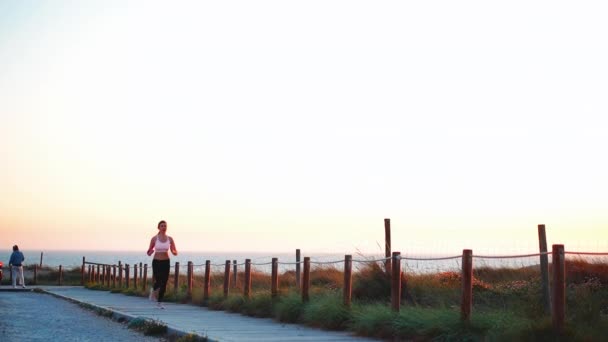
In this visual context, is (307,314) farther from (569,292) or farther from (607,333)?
(607,333)

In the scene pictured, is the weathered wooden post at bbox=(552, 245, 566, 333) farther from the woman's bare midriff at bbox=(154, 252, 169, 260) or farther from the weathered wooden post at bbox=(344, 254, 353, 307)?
the woman's bare midriff at bbox=(154, 252, 169, 260)

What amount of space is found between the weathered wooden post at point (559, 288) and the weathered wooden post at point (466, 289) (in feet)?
5.38

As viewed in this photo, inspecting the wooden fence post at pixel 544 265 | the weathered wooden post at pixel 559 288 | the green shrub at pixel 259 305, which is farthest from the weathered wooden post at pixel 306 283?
the weathered wooden post at pixel 559 288

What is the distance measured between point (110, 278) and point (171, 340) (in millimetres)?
29607

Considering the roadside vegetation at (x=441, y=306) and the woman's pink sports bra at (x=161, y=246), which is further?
the woman's pink sports bra at (x=161, y=246)

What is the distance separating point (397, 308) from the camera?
14.5 metres

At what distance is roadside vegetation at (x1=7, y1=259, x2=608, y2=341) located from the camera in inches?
458

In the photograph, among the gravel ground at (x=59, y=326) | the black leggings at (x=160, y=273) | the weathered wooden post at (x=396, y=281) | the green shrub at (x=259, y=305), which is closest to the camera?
the weathered wooden post at (x=396, y=281)

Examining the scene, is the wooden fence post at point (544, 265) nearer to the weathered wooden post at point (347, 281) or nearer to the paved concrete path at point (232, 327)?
the weathered wooden post at point (347, 281)

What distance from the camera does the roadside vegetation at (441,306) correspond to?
11.6m

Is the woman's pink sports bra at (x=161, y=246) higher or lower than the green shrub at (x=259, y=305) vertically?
higher

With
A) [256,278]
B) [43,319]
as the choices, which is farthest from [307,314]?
[256,278]

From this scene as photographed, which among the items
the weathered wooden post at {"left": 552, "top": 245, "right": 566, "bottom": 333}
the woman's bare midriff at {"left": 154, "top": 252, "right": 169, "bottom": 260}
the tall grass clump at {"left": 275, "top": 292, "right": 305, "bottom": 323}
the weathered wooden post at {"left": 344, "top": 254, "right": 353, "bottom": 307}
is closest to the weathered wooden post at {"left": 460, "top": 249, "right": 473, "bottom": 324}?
the weathered wooden post at {"left": 552, "top": 245, "right": 566, "bottom": 333}

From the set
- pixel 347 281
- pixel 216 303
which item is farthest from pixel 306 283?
pixel 216 303
